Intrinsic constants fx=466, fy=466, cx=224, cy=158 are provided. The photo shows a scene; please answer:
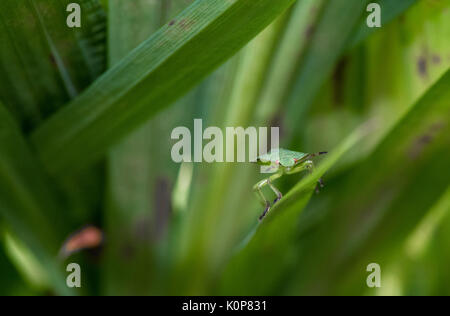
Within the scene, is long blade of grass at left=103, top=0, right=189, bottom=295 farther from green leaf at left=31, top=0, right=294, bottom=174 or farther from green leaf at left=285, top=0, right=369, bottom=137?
green leaf at left=285, top=0, right=369, bottom=137

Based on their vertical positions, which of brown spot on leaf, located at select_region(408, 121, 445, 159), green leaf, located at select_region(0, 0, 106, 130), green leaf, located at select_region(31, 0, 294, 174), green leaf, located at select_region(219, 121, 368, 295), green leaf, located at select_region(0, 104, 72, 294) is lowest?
green leaf, located at select_region(219, 121, 368, 295)

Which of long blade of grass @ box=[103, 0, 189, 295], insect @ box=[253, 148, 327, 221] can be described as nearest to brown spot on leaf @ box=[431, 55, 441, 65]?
Answer: insect @ box=[253, 148, 327, 221]

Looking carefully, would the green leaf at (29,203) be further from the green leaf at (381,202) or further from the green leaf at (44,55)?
the green leaf at (381,202)

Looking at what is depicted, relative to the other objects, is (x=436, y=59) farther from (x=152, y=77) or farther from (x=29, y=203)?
(x=29, y=203)

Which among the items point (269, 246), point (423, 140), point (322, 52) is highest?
point (322, 52)

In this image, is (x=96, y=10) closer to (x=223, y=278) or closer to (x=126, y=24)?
(x=126, y=24)

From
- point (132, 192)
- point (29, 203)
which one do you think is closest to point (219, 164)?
point (132, 192)

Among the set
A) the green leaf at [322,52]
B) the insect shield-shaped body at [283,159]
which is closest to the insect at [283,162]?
the insect shield-shaped body at [283,159]
